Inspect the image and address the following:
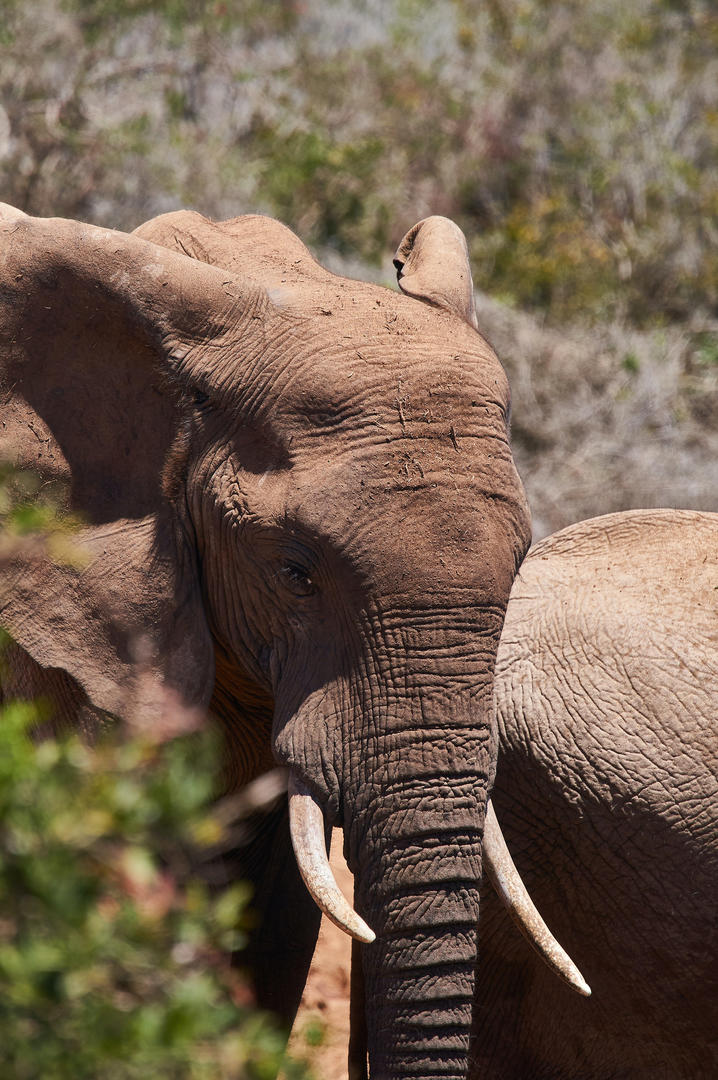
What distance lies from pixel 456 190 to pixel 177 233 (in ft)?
29.3

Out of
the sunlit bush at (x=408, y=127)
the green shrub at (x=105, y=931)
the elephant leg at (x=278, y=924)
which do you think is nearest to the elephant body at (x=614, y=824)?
the elephant leg at (x=278, y=924)

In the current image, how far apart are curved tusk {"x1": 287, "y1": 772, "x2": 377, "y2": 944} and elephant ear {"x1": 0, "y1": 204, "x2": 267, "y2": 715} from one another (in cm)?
31

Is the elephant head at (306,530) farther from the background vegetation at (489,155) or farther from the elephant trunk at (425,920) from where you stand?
the background vegetation at (489,155)

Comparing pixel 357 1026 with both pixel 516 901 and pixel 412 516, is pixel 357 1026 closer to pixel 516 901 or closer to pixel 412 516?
pixel 516 901

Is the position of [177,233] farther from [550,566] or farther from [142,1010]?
[142,1010]

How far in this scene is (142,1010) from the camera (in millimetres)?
1291

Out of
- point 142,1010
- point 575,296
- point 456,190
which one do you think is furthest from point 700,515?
point 456,190

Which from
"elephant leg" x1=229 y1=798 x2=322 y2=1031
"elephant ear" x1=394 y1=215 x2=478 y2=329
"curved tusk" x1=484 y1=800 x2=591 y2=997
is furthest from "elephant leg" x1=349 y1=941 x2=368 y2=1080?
"elephant ear" x1=394 y1=215 x2=478 y2=329

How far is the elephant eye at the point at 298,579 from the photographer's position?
2.76 meters

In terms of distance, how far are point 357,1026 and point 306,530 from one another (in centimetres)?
181

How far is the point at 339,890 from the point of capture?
2.62 metres

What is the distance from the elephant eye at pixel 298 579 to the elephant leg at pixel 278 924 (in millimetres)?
981

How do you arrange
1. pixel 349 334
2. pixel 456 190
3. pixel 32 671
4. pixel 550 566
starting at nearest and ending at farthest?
pixel 349 334 → pixel 32 671 → pixel 550 566 → pixel 456 190

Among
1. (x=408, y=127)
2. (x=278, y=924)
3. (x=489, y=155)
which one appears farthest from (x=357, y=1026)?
(x=489, y=155)
